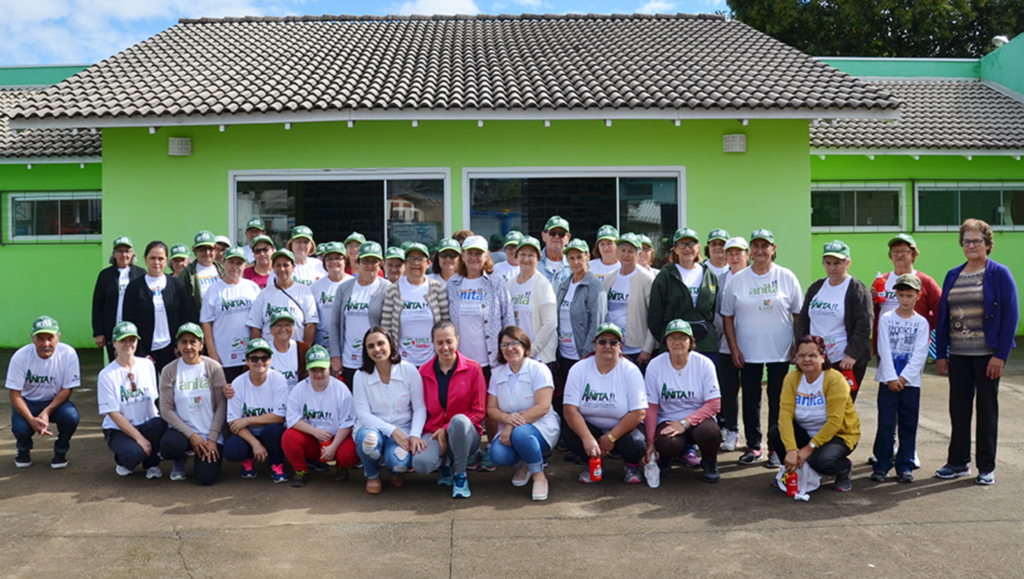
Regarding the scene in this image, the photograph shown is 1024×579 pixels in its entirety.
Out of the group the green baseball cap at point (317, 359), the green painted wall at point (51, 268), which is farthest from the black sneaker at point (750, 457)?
the green painted wall at point (51, 268)

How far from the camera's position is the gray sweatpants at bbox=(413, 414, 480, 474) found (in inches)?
211

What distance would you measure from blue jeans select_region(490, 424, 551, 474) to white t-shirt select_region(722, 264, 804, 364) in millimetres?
1792

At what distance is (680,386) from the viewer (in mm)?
5707

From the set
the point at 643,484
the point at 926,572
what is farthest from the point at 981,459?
the point at 643,484

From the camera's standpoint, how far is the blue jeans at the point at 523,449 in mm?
5402

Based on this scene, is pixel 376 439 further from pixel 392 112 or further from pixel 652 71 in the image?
pixel 652 71

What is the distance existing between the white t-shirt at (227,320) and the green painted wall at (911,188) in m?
10.0

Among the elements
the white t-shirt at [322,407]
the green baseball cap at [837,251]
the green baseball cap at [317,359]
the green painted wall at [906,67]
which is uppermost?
the green painted wall at [906,67]

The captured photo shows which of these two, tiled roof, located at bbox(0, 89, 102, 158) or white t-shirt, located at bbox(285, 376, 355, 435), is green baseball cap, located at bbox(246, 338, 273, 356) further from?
tiled roof, located at bbox(0, 89, 102, 158)

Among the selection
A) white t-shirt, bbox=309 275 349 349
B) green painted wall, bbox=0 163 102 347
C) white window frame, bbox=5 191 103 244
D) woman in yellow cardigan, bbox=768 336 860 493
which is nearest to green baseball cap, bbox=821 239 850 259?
woman in yellow cardigan, bbox=768 336 860 493

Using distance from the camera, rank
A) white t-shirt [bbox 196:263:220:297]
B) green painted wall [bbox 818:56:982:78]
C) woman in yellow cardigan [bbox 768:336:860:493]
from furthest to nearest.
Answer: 1. green painted wall [bbox 818:56:982:78]
2. white t-shirt [bbox 196:263:220:297]
3. woman in yellow cardigan [bbox 768:336:860:493]

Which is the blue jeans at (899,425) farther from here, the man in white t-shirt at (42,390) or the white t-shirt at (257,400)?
the man in white t-shirt at (42,390)

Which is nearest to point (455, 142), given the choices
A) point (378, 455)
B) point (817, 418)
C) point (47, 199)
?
point (378, 455)

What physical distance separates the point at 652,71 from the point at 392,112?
369 cm
